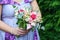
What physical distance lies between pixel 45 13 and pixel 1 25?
6.42 feet

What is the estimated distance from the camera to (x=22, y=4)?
328 cm

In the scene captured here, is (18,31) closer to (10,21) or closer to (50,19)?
(10,21)

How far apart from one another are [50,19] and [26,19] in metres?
1.85

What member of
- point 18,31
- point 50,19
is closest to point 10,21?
point 18,31

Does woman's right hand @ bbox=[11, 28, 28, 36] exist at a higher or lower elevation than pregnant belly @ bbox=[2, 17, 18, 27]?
lower

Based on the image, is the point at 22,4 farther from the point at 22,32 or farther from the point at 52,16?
the point at 52,16

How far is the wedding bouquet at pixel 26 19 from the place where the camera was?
3143 mm

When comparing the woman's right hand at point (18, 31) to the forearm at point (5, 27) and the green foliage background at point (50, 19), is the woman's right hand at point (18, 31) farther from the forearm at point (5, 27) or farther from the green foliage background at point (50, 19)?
the green foliage background at point (50, 19)

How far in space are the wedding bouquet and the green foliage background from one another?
157 centimetres

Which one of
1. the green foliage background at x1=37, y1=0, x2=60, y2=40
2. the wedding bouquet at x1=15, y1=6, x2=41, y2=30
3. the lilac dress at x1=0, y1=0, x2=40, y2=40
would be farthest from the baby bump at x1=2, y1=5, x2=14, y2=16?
the green foliage background at x1=37, y1=0, x2=60, y2=40

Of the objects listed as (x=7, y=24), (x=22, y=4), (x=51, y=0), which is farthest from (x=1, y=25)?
(x=51, y=0)

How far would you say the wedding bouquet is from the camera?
3.14 m

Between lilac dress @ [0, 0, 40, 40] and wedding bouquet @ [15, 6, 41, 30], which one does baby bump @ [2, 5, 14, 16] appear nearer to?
lilac dress @ [0, 0, 40, 40]

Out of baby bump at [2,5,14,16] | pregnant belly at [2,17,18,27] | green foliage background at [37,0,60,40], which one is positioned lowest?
green foliage background at [37,0,60,40]
